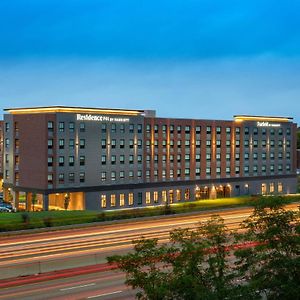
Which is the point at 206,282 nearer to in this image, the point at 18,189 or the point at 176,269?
the point at 176,269

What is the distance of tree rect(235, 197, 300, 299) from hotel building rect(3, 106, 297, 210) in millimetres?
65012

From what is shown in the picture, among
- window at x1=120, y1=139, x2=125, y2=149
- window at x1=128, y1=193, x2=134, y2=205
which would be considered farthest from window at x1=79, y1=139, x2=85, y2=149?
window at x1=128, y1=193, x2=134, y2=205

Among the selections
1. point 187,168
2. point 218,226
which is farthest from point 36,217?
point 218,226

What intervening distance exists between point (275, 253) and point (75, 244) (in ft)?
102

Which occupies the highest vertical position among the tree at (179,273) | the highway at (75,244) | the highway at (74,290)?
the tree at (179,273)

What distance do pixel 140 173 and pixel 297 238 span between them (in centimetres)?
7584

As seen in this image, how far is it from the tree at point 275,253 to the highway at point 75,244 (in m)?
15.6

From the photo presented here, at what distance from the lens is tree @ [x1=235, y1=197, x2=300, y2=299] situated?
22.4 metres

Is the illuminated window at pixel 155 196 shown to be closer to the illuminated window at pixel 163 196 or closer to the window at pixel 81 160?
the illuminated window at pixel 163 196

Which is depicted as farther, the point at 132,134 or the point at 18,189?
the point at 132,134

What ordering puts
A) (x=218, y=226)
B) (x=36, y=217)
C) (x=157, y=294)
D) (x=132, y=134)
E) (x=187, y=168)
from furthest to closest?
(x=187, y=168)
(x=132, y=134)
(x=36, y=217)
(x=218, y=226)
(x=157, y=294)

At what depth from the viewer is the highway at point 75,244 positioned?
39250 mm

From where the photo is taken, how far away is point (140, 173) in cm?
9825

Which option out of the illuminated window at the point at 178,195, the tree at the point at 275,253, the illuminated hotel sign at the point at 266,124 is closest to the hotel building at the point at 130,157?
the illuminated hotel sign at the point at 266,124
